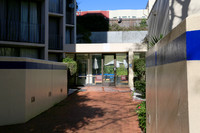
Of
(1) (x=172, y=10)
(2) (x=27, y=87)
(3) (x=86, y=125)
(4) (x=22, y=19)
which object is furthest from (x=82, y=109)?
(4) (x=22, y=19)

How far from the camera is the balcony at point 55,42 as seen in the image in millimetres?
14367

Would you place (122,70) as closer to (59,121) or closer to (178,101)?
(59,121)

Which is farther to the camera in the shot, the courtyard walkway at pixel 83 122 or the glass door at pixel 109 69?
the glass door at pixel 109 69

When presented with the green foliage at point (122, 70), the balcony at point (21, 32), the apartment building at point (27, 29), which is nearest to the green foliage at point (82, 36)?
the apartment building at point (27, 29)

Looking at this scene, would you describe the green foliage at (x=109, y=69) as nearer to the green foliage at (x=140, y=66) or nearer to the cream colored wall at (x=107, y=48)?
the cream colored wall at (x=107, y=48)

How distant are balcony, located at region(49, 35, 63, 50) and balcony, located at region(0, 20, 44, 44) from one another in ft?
5.95

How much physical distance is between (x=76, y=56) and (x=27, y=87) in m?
10.1

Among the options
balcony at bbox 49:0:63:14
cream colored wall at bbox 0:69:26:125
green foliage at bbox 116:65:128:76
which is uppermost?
balcony at bbox 49:0:63:14

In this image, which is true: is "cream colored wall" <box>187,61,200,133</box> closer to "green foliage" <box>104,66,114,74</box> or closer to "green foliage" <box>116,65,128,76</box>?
"green foliage" <box>116,65,128,76</box>

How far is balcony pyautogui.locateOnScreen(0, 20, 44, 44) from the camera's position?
11023 millimetres

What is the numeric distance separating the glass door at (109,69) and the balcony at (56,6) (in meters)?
5.54

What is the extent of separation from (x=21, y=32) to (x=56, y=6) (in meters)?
4.69

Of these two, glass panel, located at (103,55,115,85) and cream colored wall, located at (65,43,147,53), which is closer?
cream colored wall, located at (65,43,147,53)

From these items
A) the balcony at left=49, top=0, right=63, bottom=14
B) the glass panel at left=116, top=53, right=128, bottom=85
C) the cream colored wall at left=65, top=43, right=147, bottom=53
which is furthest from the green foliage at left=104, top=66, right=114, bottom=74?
the balcony at left=49, top=0, right=63, bottom=14
